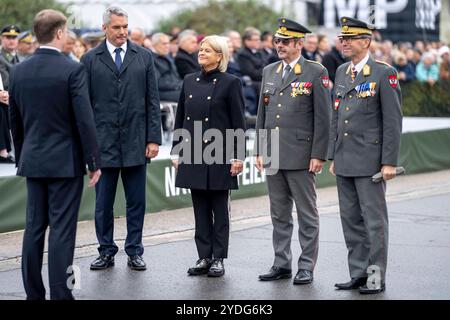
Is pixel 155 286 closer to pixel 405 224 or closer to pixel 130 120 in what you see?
pixel 130 120

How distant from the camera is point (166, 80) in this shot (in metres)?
15.7

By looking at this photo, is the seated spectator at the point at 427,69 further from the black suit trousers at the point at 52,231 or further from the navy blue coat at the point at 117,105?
the black suit trousers at the point at 52,231

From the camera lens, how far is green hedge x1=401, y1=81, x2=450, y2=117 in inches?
876

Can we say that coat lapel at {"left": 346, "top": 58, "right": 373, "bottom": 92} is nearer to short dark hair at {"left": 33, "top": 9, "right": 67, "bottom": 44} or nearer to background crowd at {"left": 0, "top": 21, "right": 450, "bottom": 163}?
short dark hair at {"left": 33, "top": 9, "right": 67, "bottom": 44}

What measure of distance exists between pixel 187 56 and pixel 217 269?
25.4 ft

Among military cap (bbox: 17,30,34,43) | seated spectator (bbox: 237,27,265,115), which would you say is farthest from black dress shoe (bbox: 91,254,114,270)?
seated spectator (bbox: 237,27,265,115)

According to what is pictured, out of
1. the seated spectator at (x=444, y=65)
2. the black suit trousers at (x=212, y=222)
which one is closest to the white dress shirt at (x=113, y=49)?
the black suit trousers at (x=212, y=222)

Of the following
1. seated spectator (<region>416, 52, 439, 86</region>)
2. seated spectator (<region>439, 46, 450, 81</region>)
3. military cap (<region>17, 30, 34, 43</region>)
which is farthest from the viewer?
seated spectator (<region>416, 52, 439, 86</region>)

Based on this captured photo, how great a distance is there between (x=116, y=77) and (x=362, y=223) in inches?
88.8

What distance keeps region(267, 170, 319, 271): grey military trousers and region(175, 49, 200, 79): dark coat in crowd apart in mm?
7568

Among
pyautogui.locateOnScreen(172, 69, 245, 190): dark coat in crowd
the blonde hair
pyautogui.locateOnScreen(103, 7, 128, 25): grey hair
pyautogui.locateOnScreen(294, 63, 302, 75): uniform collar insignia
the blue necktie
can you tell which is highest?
pyautogui.locateOnScreen(103, 7, 128, 25): grey hair

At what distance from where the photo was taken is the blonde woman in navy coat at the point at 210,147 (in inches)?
331

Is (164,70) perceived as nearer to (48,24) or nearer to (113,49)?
(113,49)

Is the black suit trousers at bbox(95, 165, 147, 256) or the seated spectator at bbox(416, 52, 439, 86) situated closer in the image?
the black suit trousers at bbox(95, 165, 147, 256)
